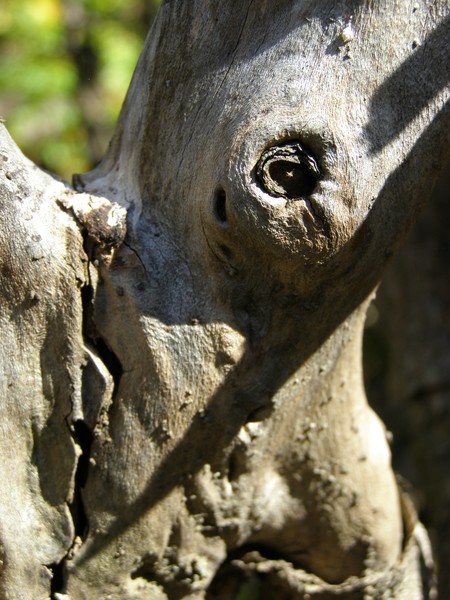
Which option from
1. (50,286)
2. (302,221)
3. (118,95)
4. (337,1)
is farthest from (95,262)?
(118,95)

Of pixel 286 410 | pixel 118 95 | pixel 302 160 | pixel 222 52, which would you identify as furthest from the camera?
pixel 118 95

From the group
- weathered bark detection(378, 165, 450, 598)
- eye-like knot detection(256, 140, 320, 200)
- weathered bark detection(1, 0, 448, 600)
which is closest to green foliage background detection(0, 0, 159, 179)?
weathered bark detection(378, 165, 450, 598)

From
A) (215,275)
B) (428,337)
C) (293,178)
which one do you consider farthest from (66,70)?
(293,178)

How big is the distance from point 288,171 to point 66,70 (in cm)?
254

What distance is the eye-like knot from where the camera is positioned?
3.22 feet

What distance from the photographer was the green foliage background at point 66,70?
3.23m

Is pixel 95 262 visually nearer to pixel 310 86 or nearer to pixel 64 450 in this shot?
pixel 64 450

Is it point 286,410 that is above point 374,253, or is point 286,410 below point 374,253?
below

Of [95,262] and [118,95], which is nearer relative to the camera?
[95,262]

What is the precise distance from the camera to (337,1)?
102 centimetres

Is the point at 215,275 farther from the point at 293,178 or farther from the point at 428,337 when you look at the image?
the point at 428,337

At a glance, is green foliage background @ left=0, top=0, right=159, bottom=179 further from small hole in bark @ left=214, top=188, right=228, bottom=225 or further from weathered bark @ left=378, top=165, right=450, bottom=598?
small hole in bark @ left=214, top=188, right=228, bottom=225

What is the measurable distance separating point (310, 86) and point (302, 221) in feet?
0.62

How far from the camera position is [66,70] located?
128 inches
